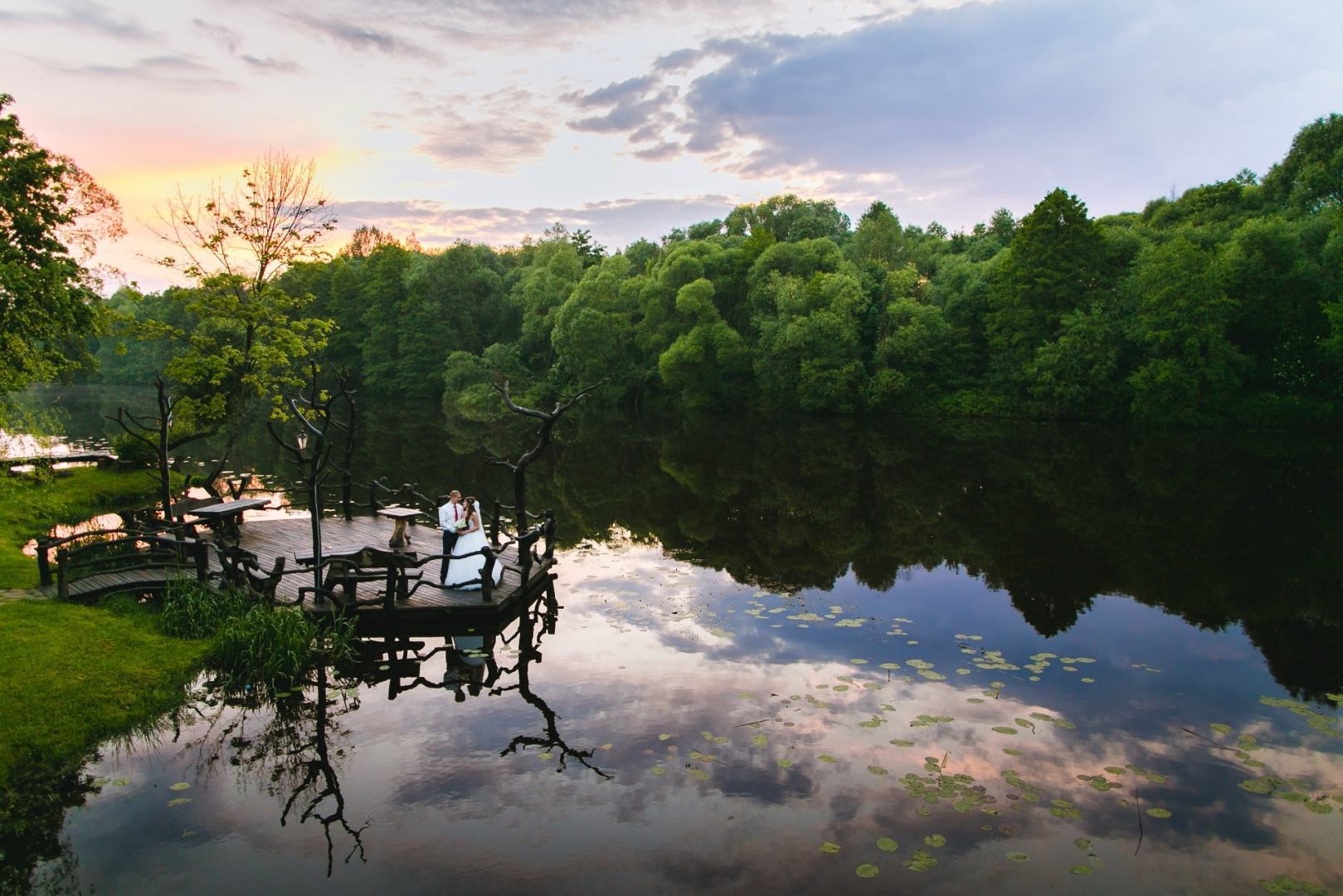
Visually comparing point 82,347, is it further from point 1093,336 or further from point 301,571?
point 1093,336

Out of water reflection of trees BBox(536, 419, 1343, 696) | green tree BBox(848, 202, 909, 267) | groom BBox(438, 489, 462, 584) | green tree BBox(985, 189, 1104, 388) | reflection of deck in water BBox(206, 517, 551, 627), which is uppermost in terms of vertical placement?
green tree BBox(848, 202, 909, 267)

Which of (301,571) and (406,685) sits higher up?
(301,571)

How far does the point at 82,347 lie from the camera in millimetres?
41219

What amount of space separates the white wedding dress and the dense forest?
56.1 feet

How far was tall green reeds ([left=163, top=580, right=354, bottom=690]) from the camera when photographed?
1276cm

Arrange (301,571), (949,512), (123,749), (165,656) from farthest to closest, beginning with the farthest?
(949,512), (301,571), (165,656), (123,749)

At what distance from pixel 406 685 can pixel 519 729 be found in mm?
2533

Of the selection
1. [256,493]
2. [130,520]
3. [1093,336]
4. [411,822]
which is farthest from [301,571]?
[1093,336]

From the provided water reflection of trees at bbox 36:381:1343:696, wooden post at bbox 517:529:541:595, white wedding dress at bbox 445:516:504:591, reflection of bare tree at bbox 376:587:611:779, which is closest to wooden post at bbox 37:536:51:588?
reflection of bare tree at bbox 376:587:611:779

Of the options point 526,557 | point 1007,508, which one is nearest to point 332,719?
point 526,557

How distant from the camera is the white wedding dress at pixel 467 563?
15031mm

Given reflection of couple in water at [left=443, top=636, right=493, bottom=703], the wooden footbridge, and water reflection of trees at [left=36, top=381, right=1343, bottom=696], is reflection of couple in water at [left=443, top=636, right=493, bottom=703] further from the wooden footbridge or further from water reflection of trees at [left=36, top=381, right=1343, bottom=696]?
water reflection of trees at [left=36, top=381, right=1343, bottom=696]

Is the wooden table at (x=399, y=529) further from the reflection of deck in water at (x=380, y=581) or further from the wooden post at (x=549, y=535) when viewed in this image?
the wooden post at (x=549, y=535)

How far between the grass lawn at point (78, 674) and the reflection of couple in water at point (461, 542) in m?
4.25
